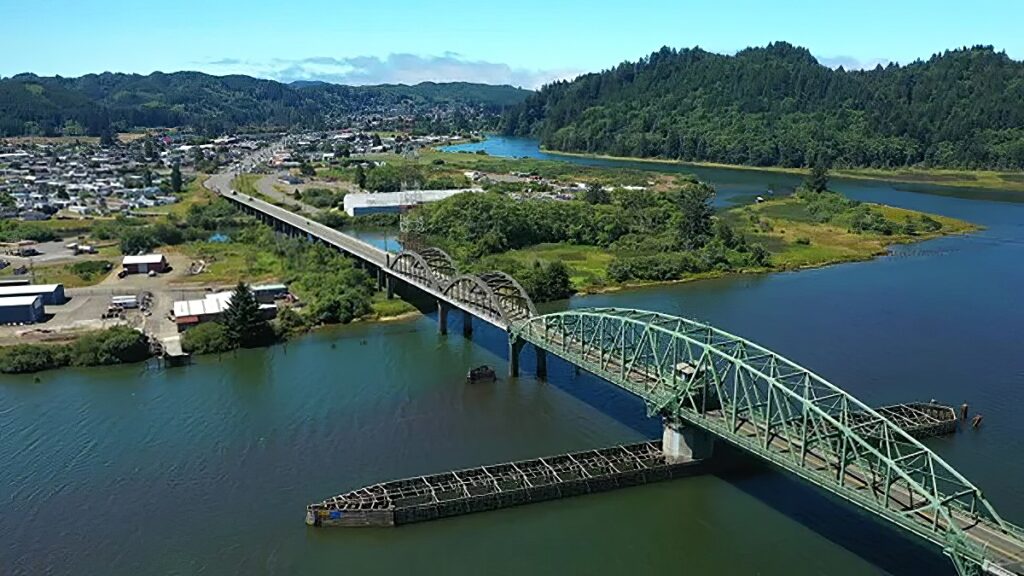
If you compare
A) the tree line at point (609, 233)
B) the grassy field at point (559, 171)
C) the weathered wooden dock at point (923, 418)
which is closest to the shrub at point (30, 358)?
the tree line at point (609, 233)

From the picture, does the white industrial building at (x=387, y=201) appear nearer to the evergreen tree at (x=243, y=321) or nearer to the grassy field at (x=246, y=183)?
the grassy field at (x=246, y=183)

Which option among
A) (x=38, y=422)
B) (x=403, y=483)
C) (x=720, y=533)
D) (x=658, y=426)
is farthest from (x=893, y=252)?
(x=38, y=422)

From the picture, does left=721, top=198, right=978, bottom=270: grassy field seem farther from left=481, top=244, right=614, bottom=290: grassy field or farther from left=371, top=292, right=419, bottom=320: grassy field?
left=371, top=292, right=419, bottom=320: grassy field

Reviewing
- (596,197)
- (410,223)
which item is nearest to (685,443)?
(410,223)

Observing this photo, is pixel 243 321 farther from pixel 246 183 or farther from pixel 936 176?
pixel 936 176

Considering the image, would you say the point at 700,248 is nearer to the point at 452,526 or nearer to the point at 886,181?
the point at 452,526
